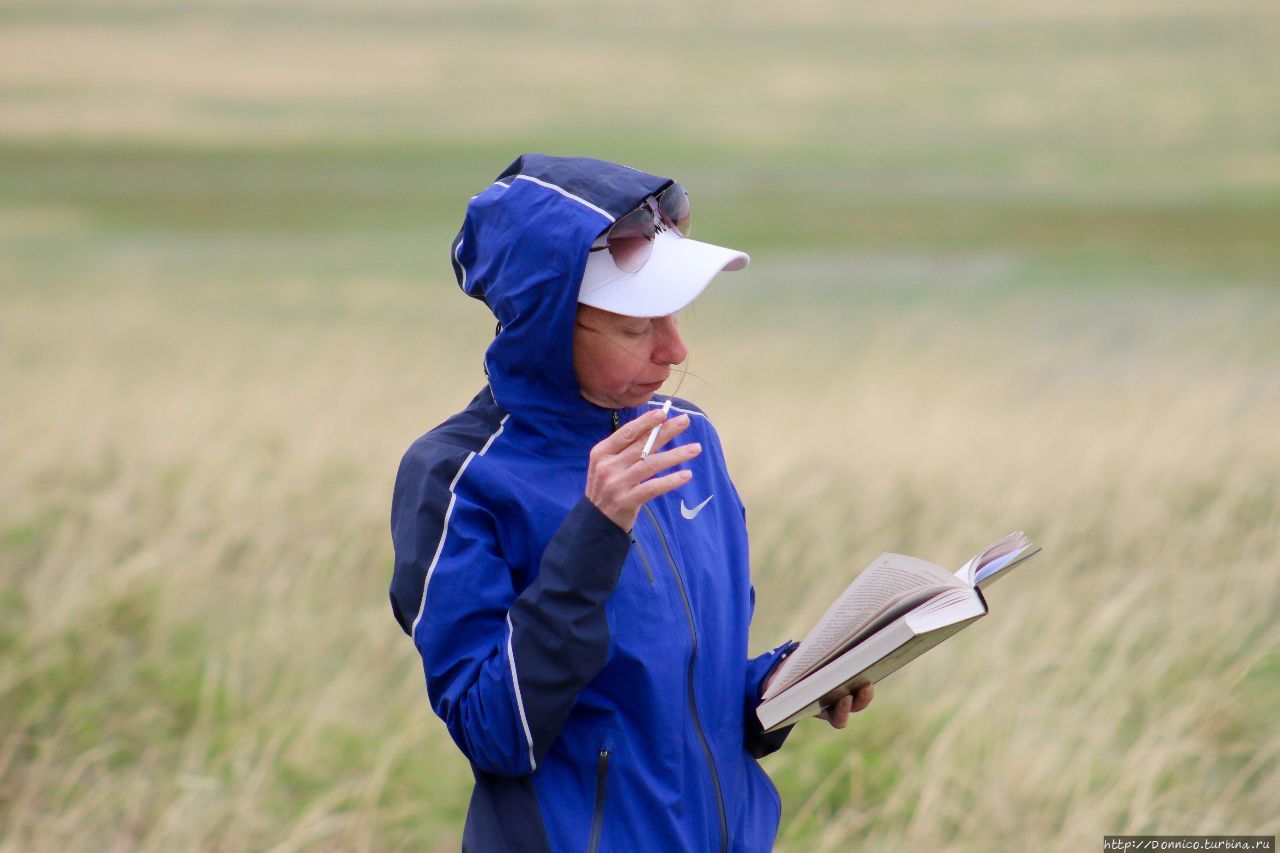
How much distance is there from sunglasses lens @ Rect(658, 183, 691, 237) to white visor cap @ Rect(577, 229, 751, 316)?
79 millimetres

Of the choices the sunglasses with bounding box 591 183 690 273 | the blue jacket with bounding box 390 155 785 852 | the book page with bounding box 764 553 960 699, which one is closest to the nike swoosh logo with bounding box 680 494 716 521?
the blue jacket with bounding box 390 155 785 852

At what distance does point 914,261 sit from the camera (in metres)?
15.3

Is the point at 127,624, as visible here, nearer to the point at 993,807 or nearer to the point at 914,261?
the point at 993,807

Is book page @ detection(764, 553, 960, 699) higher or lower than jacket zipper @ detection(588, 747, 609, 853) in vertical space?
higher

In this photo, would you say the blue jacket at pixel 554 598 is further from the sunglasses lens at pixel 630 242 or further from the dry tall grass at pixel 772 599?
the dry tall grass at pixel 772 599

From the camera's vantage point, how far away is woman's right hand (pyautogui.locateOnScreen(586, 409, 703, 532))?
160 centimetres

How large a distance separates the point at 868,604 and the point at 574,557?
1.35 feet

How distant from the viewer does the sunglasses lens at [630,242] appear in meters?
1.83

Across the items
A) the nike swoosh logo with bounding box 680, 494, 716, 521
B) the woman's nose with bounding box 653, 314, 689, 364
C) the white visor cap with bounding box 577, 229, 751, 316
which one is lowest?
the nike swoosh logo with bounding box 680, 494, 716, 521

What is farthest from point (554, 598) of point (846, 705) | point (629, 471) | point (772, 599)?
point (772, 599)

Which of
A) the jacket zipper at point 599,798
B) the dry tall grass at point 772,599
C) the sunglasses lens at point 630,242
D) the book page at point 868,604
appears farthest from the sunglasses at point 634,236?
the dry tall grass at point 772,599

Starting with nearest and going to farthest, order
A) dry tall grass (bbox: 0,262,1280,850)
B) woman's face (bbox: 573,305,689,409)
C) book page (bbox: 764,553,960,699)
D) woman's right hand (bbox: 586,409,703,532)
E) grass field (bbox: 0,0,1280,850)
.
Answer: woman's right hand (bbox: 586,409,703,532)
book page (bbox: 764,553,960,699)
woman's face (bbox: 573,305,689,409)
dry tall grass (bbox: 0,262,1280,850)
grass field (bbox: 0,0,1280,850)

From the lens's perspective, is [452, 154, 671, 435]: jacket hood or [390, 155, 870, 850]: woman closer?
[390, 155, 870, 850]: woman

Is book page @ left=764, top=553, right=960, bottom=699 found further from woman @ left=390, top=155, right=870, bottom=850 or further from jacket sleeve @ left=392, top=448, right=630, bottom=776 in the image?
jacket sleeve @ left=392, top=448, right=630, bottom=776
